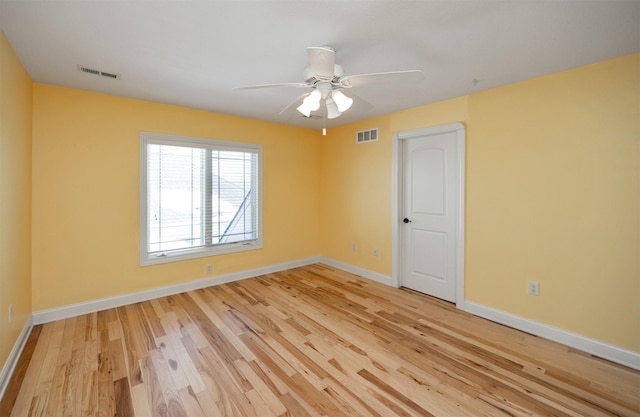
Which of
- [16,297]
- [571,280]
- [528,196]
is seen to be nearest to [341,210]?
[528,196]

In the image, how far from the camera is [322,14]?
5.66 feet

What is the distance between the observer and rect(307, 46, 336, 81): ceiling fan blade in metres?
1.73

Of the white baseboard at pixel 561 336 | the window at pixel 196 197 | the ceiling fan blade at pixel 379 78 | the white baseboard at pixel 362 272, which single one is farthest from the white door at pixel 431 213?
the window at pixel 196 197

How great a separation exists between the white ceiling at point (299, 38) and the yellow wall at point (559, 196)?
26 cm

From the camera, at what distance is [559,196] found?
8.36 ft

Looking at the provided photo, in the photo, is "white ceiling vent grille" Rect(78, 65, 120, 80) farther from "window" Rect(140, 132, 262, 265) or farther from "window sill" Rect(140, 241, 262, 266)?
"window sill" Rect(140, 241, 262, 266)

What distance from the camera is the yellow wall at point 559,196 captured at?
2234 mm

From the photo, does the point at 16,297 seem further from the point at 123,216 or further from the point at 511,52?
the point at 511,52

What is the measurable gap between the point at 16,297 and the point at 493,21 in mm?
4246

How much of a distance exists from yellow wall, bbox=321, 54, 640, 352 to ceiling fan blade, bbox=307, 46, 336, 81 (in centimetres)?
209

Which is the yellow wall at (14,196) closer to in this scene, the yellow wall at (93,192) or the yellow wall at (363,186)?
the yellow wall at (93,192)

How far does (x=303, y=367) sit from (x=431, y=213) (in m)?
2.50

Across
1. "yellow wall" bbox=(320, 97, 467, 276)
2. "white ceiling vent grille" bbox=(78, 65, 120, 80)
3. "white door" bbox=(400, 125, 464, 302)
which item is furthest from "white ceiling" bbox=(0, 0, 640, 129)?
"white door" bbox=(400, 125, 464, 302)

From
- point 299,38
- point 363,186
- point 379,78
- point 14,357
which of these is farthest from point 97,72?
point 363,186
